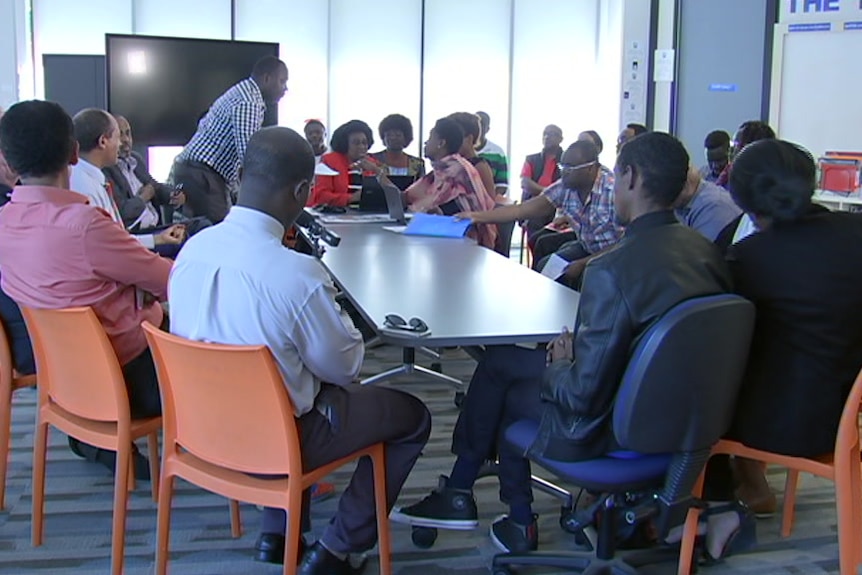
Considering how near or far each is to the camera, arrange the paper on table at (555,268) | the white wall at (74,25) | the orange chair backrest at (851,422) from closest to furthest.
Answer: the orange chair backrest at (851,422) < the paper on table at (555,268) < the white wall at (74,25)

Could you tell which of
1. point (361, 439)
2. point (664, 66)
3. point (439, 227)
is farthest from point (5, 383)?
point (664, 66)

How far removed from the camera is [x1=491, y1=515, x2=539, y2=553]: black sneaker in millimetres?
2758

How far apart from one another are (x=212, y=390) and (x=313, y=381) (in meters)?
0.28

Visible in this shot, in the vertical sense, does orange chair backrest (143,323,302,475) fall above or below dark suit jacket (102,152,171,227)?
below

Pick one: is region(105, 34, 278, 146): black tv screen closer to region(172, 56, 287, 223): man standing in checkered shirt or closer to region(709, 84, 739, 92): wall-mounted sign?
region(172, 56, 287, 223): man standing in checkered shirt

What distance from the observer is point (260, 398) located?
2.06 m

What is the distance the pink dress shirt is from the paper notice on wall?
7370 millimetres

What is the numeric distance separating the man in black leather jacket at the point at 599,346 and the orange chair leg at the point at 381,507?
370 millimetres

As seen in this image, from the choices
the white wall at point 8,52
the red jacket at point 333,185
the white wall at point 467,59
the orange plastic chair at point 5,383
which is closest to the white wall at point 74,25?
the white wall at point 8,52

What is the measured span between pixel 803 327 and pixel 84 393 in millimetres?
2003

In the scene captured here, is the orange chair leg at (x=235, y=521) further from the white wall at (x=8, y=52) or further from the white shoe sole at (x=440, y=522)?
the white wall at (x=8, y=52)

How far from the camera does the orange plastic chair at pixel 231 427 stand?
6.66ft

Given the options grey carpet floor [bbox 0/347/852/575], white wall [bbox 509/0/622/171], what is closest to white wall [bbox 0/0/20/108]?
white wall [bbox 509/0/622/171]

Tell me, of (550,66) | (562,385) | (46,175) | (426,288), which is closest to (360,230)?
(426,288)
